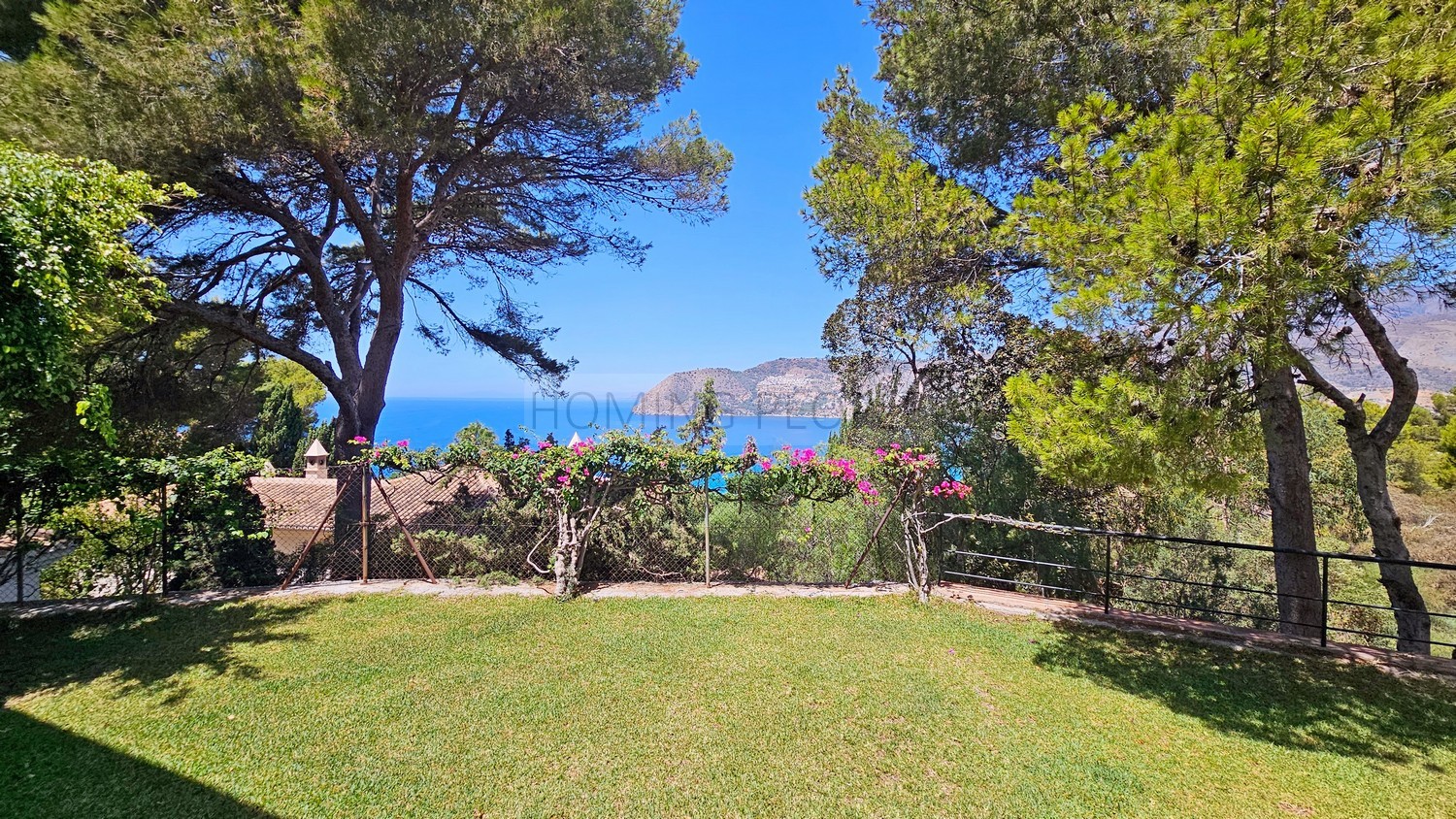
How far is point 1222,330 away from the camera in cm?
310

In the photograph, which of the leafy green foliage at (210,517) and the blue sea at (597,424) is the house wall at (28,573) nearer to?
the leafy green foliage at (210,517)

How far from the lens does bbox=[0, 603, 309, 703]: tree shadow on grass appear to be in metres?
3.71

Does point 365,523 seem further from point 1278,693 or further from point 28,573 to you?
point 1278,693

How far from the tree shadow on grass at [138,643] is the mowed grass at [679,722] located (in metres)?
0.03

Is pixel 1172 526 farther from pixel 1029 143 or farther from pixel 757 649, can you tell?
pixel 757 649

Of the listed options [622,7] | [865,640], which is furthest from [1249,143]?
[622,7]

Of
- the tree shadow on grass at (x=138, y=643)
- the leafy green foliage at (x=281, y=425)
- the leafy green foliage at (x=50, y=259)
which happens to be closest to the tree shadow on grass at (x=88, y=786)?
the tree shadow on grass at (x=138, y=643)

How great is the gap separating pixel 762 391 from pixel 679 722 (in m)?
15.2

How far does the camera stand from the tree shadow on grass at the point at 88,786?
7.88ft

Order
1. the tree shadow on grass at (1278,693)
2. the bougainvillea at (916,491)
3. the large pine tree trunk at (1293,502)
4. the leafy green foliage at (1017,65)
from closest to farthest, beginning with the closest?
1. the tree shadow on grass at (1278,693)
2. the leafy green foliage at (1017,65)
3. the large pine tree trunk at (1293,502)
4. the bougainvillea at (916,491)

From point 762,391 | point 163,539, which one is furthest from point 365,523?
point 762,391

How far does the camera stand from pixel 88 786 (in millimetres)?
2572

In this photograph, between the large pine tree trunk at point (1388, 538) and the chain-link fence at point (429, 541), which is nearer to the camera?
the large pine tree trunk at point (1388, 538)

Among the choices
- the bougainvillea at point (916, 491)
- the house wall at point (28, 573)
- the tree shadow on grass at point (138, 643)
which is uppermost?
the bougainvillea at point (916, 491)
